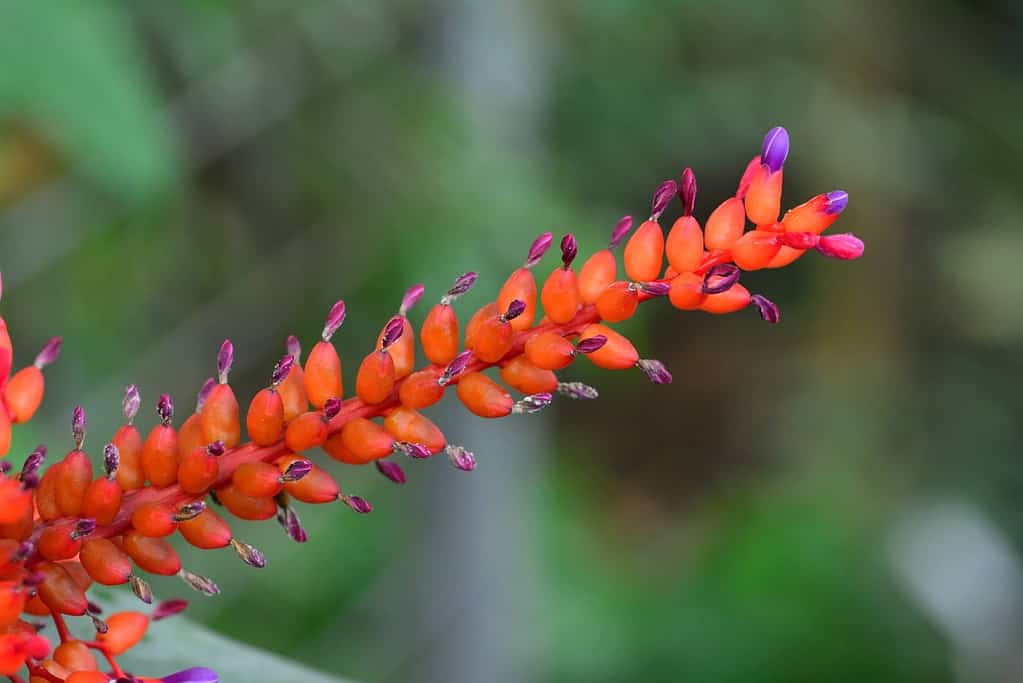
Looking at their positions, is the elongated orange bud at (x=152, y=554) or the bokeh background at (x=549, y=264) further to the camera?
the bokeh background at (x=549, y=264)

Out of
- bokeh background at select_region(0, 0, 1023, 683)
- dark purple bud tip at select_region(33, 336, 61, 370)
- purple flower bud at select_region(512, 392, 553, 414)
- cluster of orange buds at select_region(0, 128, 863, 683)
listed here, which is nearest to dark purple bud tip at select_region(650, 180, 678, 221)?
cluster of orange buds at select_region(0, 128, 863, 683)

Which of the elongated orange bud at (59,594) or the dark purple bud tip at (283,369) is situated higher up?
the dark purple bud tip at (283,369)

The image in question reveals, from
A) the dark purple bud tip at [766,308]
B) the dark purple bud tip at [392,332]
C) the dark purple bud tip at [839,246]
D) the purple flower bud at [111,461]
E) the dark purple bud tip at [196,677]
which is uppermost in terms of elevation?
the purple flower bud at [111,461]

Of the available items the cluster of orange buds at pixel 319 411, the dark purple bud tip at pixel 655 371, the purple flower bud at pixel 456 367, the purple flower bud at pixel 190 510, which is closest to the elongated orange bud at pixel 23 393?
the cluster of orange buds at pixel 319 411

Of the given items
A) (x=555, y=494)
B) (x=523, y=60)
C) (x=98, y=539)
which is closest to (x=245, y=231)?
(x=523, y=60)

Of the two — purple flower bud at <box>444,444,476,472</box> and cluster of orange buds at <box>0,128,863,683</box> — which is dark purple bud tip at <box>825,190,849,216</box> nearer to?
cluster of orange buds at <box>0,128,863,683</box>

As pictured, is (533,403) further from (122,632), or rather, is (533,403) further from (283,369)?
(122,632)

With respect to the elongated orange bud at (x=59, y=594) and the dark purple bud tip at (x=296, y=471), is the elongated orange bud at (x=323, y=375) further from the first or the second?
the elongated orange bud at (x=59, y=594)
